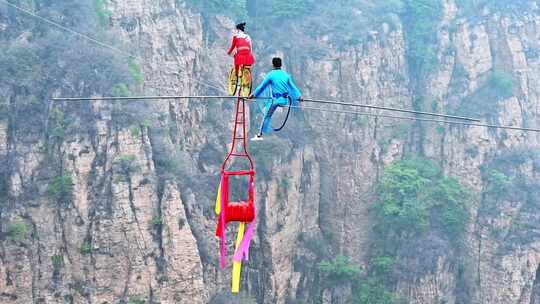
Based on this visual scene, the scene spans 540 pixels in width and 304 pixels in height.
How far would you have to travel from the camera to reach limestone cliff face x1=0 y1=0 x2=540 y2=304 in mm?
18688

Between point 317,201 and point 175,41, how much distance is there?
702 cm

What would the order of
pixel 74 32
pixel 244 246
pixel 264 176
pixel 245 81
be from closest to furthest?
pixel 244 246
pixel 245 81
pixel 74 32
pixel 264 176

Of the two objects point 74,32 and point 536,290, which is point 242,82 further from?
point 536,290

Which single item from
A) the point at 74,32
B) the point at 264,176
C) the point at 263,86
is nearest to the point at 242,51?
the point at 263,86

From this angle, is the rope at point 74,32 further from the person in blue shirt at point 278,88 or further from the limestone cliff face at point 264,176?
the person in blue shirt at point 278,88

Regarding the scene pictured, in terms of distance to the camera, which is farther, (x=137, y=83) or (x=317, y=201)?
(x=317, y=201)

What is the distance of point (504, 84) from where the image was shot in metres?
28.0

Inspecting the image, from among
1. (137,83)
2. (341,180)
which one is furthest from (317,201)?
(137,83)

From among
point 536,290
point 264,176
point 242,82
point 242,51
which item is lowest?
point 536,290

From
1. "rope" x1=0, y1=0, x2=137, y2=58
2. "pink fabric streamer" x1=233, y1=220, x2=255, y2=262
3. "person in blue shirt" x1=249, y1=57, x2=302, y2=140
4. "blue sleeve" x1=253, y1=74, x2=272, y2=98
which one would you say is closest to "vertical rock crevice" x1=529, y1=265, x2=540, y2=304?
"rope" x1=0, y1=0, x2=137, y2=58

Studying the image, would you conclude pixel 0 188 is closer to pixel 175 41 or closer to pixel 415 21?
pixel 175 41

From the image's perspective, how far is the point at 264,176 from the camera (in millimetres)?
23656

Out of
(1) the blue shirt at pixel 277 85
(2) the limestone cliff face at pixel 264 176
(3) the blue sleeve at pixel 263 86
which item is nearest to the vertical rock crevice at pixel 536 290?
(2) the limestone cliff face at pixel 264 176

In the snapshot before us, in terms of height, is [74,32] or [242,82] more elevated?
[74,32]
